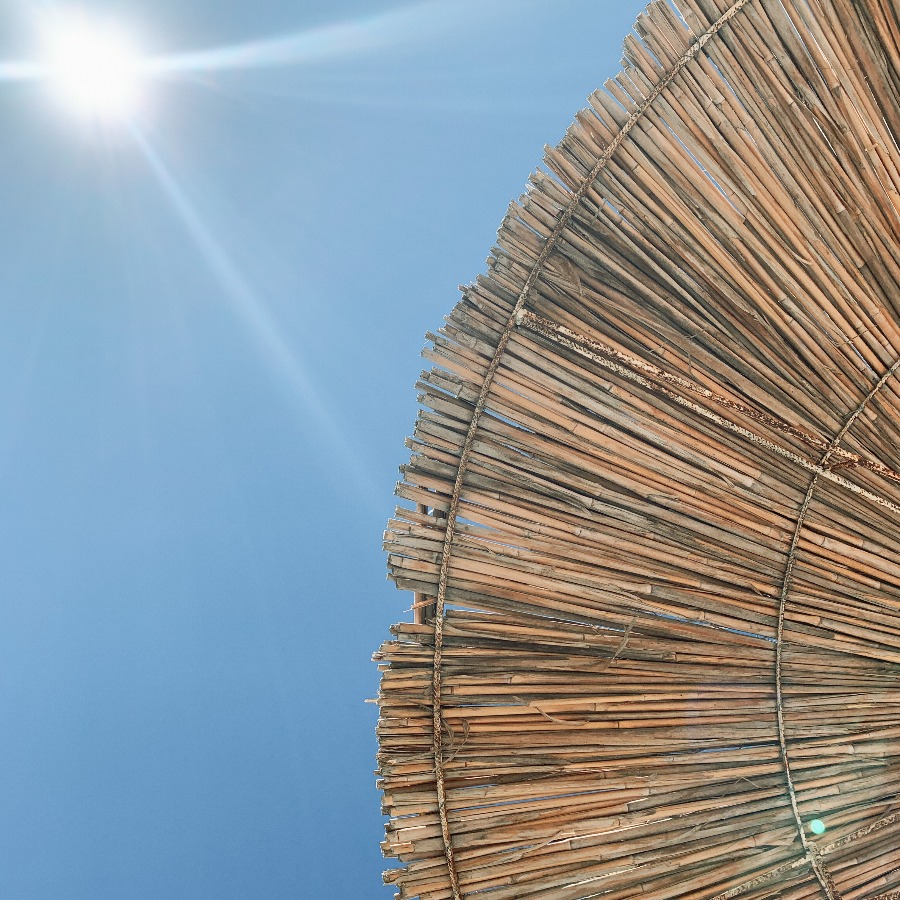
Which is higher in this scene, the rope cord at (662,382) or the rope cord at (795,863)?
the rope cord at (662,382)

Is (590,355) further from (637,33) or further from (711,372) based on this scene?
(637,33)

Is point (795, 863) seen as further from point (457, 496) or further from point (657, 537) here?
point (457, 496)

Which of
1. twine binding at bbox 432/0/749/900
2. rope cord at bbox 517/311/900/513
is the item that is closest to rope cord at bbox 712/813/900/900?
twine binding at bbox 432/0/749/900

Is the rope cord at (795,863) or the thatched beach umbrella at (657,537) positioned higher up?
the thatched beach umbrella at (657,537)

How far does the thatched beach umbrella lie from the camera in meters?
3.01

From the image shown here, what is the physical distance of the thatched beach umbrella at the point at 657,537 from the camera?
118 inches

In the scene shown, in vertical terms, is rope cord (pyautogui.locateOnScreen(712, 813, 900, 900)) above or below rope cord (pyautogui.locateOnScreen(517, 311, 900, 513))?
below

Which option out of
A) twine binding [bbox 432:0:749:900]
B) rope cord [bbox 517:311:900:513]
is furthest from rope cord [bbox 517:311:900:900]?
twine binding [bbox 432:0:749:900]

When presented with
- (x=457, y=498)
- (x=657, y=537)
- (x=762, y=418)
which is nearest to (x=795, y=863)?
(x=657, y=537)

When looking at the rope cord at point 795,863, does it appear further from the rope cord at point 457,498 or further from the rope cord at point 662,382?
the rope cord at point 662,382

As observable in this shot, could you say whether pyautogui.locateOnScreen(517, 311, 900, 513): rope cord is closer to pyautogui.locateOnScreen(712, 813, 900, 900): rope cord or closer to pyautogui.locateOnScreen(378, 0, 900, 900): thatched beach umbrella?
pyautogui.locateOnScreen(378, 0, 900, 900): thatched beach umbrella

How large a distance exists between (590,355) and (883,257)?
0.99m

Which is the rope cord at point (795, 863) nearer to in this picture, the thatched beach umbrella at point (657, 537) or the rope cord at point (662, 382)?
the thatched beach umbrella at point (657, 537)

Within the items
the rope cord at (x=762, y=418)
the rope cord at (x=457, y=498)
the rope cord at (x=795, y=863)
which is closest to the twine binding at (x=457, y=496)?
the rope cord at (x=457, y=498)
